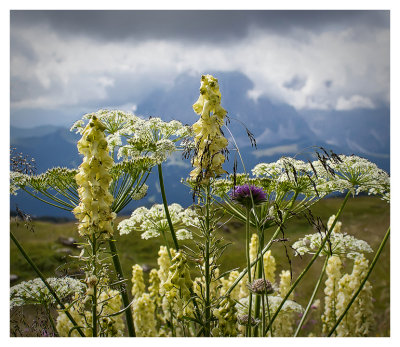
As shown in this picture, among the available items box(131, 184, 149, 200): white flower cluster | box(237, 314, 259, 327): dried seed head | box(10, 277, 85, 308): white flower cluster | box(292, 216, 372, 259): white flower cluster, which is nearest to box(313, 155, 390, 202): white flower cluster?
box(292, 216, 372, 259): white flower cluster

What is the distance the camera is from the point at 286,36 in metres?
4.07

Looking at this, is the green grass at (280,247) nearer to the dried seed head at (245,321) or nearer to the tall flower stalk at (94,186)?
the dried seed head at (245,321)

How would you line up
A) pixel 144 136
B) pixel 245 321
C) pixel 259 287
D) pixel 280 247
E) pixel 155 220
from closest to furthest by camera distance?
pixel 259 287 → pixel 245 321 → pixel 144 136 → pixel 155 220 → pixel 280 247

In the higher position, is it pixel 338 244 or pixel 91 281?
pixel 338 244

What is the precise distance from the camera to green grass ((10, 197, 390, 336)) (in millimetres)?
4020

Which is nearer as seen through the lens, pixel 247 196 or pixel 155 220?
pixel 247 196

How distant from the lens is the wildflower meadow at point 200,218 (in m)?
2.66

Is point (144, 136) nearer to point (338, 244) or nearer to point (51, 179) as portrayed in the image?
point (51, 179)

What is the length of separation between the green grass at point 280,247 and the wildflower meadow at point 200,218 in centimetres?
7

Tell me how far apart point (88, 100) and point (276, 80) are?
1803mm

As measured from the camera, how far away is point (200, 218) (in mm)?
2777

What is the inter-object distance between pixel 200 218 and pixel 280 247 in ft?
7.05

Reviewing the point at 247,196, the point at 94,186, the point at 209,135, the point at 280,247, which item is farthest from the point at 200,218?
the point at 280,247
